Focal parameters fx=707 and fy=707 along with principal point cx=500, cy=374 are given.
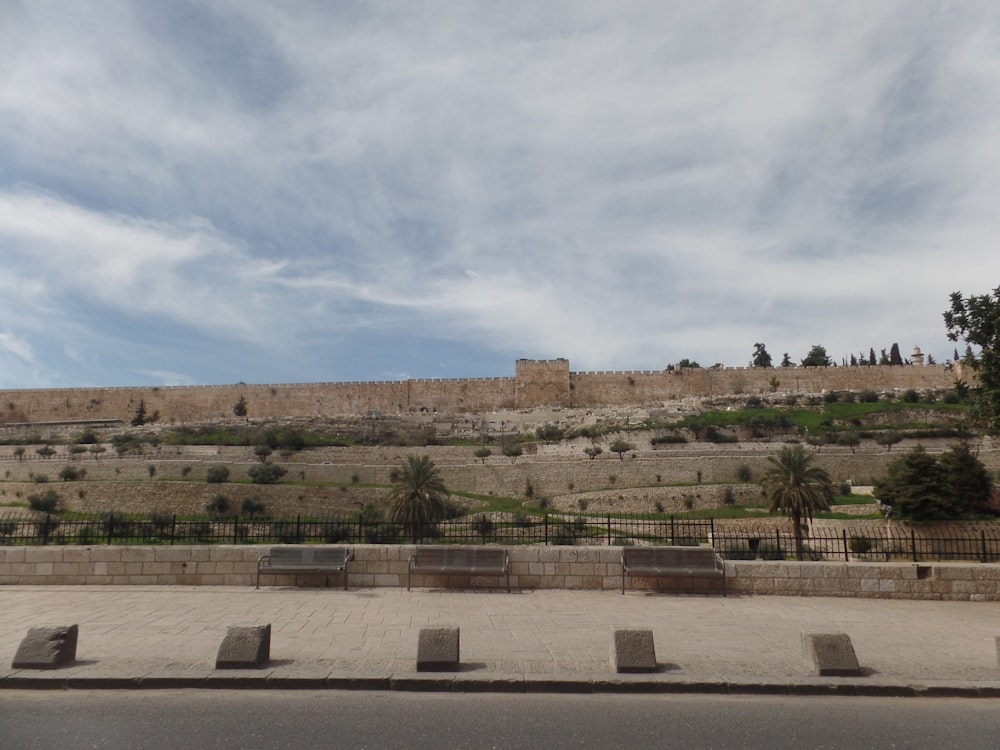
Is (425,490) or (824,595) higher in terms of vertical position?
(425,490)

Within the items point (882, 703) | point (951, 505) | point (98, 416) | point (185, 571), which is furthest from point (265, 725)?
point (98, 416)

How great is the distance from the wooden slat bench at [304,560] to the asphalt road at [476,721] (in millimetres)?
3565

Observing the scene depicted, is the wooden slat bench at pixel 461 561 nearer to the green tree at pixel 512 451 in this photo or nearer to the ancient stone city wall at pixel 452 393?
the green tree at pixel 512 451

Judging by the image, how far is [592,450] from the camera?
121 ft

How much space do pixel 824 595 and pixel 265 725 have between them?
665 cm

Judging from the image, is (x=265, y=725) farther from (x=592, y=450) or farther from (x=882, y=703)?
(x=592, y=450)

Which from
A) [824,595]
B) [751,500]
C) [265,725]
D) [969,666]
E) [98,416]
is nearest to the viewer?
[265,725]

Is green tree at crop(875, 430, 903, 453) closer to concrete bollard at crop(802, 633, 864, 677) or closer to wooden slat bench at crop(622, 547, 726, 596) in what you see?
wooden slat bench at crop(622, 547, 726, 596)

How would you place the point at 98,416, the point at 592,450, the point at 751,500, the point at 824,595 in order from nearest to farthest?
the point at 824,595
the point at 751,500
the point at 592,450
the point at 98,416

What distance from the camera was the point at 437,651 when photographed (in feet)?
16.0

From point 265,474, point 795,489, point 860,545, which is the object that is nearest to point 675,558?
point 860,545

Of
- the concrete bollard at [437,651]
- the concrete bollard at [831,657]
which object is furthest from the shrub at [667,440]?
the concrete bollard at [437,651]

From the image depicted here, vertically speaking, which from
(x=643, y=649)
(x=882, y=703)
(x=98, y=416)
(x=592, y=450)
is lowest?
(x=882, y=703)

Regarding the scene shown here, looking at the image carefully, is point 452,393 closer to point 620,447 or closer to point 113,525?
point 620,447
